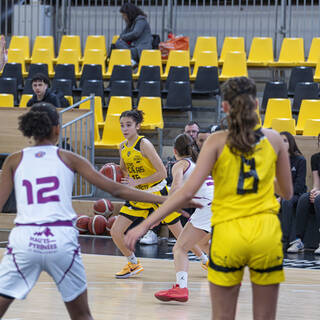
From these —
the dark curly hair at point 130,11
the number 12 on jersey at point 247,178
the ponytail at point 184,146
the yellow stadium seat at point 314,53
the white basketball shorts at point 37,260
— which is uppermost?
the dark curly hair at point 130,11

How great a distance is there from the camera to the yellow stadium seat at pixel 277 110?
34.3ft

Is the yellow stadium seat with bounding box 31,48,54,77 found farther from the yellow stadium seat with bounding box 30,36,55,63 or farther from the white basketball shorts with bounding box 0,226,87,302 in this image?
the white basketball shorts with bounding box 0,226,87,302

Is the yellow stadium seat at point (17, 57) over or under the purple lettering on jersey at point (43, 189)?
over

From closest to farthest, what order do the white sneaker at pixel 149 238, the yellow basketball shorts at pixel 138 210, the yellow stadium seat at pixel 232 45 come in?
1. the yellow basketball shorts at pixel 138 210
2. the white sneaker at pixel 149 238
3. the yellow stadium seat at pixel 232 45

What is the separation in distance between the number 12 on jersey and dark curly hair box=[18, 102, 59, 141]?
3.05 feet

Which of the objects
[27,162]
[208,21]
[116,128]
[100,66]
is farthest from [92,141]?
[27,162]

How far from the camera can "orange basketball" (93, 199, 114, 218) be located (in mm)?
9406

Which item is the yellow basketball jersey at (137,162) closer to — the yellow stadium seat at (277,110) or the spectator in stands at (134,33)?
the yellow stadium seat at (277,110)

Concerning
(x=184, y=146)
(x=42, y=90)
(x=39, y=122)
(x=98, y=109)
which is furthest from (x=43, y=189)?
(x=98, y=109)

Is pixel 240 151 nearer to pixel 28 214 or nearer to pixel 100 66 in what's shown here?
pixel 28 214

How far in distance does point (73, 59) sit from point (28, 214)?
9979 mm

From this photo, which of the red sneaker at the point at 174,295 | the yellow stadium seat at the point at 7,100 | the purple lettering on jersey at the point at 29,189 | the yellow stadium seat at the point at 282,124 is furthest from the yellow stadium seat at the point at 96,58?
the purple lettering on jersey at the point at 29,189

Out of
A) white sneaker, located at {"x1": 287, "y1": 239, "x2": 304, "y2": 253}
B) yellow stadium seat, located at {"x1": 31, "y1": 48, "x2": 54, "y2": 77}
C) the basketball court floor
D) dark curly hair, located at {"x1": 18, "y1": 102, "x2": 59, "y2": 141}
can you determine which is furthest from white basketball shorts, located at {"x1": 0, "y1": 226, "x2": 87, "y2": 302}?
yellow stadium seat, located at {"x1": 31, "y1": 48, "x2": 54, "y2": 77}

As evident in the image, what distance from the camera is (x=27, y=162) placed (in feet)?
11.5
